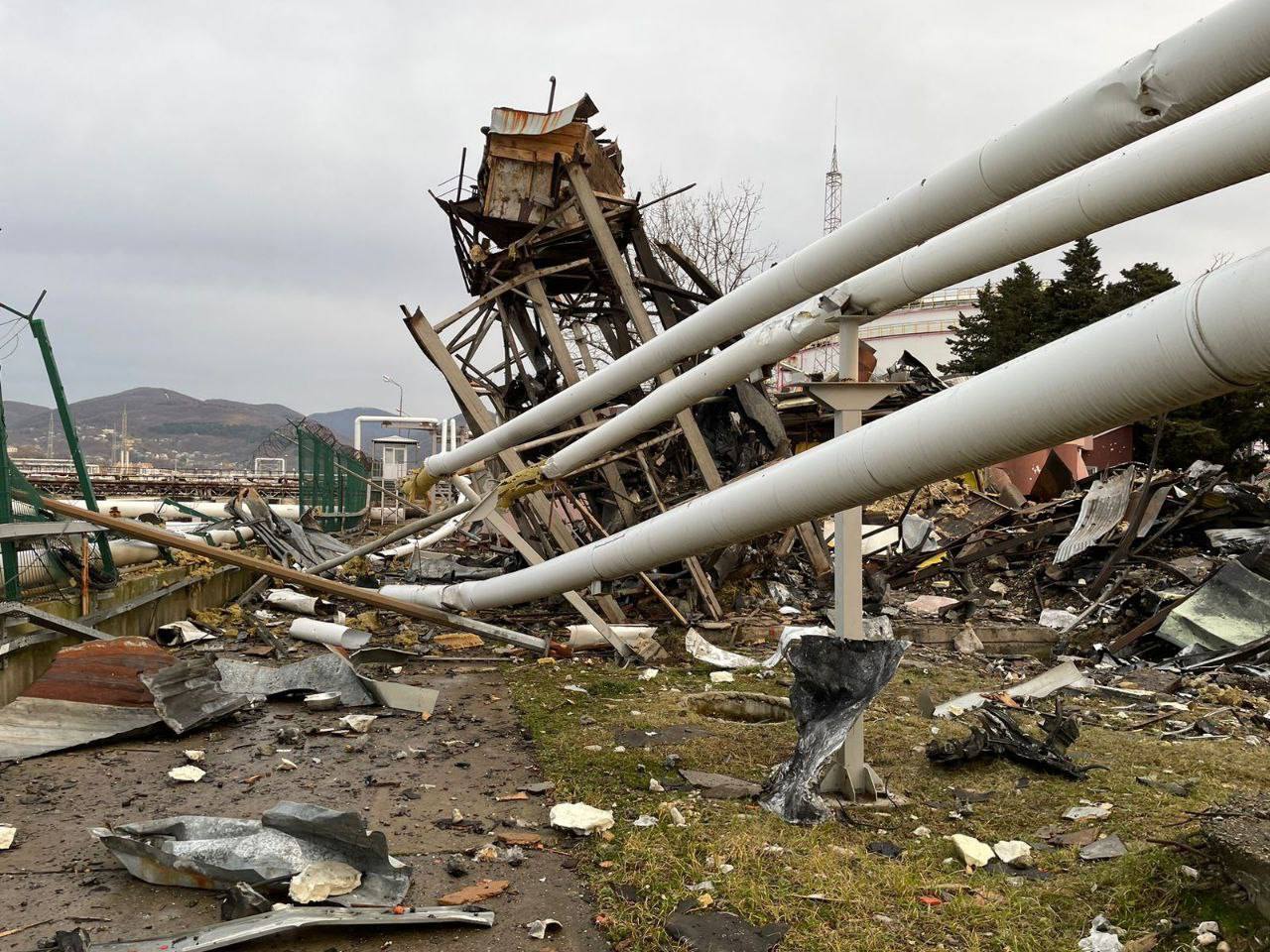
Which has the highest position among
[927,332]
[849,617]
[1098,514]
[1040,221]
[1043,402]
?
[927,332]

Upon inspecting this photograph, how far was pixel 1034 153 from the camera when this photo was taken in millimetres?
3385

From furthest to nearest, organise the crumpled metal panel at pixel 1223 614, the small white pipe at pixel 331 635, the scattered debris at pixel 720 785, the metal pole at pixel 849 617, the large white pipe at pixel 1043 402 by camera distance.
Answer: the small white pipe at pixel 331 635 → the crumpled metal panel at pixel 1223 614 → the scattered debris at pixel 720 785 → the metal pole at pixel 849 617 → the large white pipe at pixel 1043 402

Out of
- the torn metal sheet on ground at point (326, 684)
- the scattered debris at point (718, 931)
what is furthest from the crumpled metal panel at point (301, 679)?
the scattered debris at point (718, 931)

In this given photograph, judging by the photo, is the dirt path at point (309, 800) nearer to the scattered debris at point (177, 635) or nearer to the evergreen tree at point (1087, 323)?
the scattered debris at point (177, 635)

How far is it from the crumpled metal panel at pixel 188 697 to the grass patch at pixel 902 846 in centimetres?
199

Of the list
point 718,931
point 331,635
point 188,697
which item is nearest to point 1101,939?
point 718,931

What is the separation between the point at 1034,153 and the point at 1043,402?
5.30ft

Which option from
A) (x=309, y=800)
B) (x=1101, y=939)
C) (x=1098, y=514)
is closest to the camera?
(x=1101, y=939)

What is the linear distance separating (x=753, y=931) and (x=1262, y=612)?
22.4ft

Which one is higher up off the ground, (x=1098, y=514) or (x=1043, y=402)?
(x=1043, y=402)

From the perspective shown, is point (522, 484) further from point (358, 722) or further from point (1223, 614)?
point (1223, 614)

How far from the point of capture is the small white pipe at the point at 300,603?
376 inches

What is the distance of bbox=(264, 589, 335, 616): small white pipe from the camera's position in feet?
31.4

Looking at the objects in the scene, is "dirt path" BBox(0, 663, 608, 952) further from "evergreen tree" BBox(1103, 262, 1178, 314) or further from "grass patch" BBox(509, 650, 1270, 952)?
"evergreen tree" BBox(1103, 262, 1178, 314)
